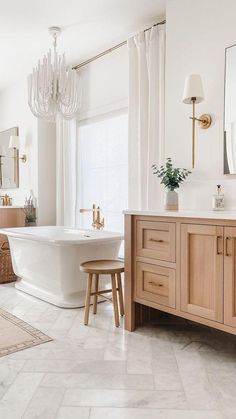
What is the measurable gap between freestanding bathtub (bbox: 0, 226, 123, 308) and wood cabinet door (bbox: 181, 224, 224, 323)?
1.12 metres

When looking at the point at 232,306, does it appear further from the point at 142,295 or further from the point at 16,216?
the point at 16,216

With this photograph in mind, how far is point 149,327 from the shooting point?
110 inches

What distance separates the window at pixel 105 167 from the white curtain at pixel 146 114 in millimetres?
459

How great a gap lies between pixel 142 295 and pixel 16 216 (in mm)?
2643

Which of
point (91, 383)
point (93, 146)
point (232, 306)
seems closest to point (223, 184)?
point (232, 306)

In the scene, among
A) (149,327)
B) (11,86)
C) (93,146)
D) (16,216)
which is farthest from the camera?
(11,86)

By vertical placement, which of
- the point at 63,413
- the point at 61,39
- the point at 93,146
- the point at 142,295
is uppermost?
the point at 61,39

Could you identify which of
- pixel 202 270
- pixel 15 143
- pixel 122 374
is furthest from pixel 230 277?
pixel 15 143

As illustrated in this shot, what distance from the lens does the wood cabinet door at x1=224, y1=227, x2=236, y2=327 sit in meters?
2.02

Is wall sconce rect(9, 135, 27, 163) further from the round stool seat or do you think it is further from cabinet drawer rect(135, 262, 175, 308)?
cabinet drawer rect(135, 262, 175, 308)

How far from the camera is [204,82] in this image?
2699mm

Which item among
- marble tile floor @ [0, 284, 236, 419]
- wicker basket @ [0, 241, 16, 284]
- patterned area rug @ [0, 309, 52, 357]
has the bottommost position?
marble tile floor @ [0, 284, 236, 419]

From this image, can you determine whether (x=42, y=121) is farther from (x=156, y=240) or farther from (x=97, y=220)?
(x=156, y=240)

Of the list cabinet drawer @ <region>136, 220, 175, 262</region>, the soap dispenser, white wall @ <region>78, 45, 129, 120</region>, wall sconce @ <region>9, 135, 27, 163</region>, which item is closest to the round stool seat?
cabinet drawer @ <region>136, 220, 175, 262</region>
